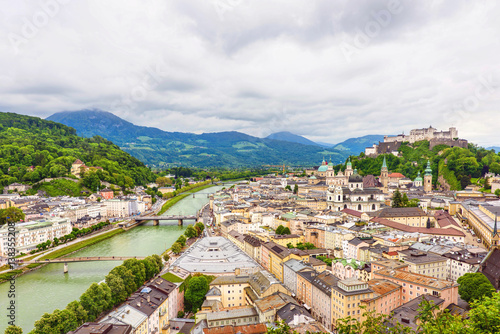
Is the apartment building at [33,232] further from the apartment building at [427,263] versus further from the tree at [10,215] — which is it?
the apartment building at [427,263]

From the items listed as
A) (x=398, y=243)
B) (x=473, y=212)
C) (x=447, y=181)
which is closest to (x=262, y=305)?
(x=398, y=243)

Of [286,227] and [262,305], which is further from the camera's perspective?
[286,227]

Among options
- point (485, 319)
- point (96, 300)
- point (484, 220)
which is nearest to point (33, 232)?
point (96, 300)

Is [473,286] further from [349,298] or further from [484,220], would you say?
[484,220]

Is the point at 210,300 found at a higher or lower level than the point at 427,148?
lower

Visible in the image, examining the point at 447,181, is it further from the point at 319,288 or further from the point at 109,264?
the point at 109,264

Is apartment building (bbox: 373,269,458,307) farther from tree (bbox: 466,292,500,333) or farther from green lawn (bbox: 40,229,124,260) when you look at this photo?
green lawn (bbox: 40,229,124,260)
